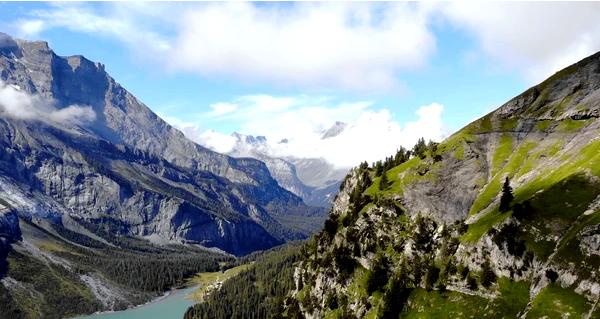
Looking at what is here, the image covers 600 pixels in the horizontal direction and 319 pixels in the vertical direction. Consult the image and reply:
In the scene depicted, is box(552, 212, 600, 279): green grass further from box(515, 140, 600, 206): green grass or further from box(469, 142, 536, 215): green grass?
box(469, 142, 536, 215): green grass

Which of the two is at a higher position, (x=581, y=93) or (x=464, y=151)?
(x=581, y=93)

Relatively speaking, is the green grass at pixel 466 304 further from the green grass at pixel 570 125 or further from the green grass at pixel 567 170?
the green grass at pixel 570 125

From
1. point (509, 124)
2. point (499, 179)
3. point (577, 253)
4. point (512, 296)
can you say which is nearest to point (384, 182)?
point (499, 179)

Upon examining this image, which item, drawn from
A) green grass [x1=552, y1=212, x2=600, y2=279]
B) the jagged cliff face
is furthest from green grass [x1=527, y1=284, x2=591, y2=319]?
green grass [x1=552, y1=212, x2=600, y2=279]

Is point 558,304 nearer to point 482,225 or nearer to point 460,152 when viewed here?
point 482,225

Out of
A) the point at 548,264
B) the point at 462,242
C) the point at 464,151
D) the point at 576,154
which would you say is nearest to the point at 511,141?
the point at 464,151

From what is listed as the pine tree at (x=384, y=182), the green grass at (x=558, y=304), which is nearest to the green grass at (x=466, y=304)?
the green grass at (x=558, y=304)

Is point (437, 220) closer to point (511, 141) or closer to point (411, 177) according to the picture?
point (411, 177)
